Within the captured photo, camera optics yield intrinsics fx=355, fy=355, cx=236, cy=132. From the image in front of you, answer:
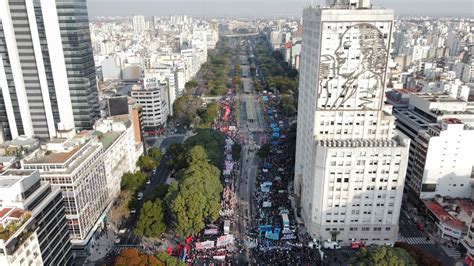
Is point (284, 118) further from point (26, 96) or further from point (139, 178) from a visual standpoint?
point (26, 96)

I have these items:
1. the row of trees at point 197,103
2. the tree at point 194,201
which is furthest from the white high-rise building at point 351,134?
the row of trees at point 197,103

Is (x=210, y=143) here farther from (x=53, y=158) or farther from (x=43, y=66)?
(x=43, y=66)

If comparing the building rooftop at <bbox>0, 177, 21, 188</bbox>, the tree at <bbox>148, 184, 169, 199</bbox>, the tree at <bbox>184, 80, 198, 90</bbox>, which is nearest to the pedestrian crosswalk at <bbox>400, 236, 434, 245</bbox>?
the tree at <bbox>148, 184, 169, 199</bbox>

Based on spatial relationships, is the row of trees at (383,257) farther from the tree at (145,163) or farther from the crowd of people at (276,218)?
the tree at (145,163)

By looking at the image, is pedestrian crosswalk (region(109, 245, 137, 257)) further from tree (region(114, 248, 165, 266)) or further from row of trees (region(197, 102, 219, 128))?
row of trees (region(197, 102, 219, 128))

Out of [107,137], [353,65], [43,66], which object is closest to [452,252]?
[353,65]

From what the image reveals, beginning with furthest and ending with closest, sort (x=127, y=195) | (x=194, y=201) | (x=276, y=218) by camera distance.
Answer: (x=127, y=195), (x=276, y=218), (x=194, y=201)
